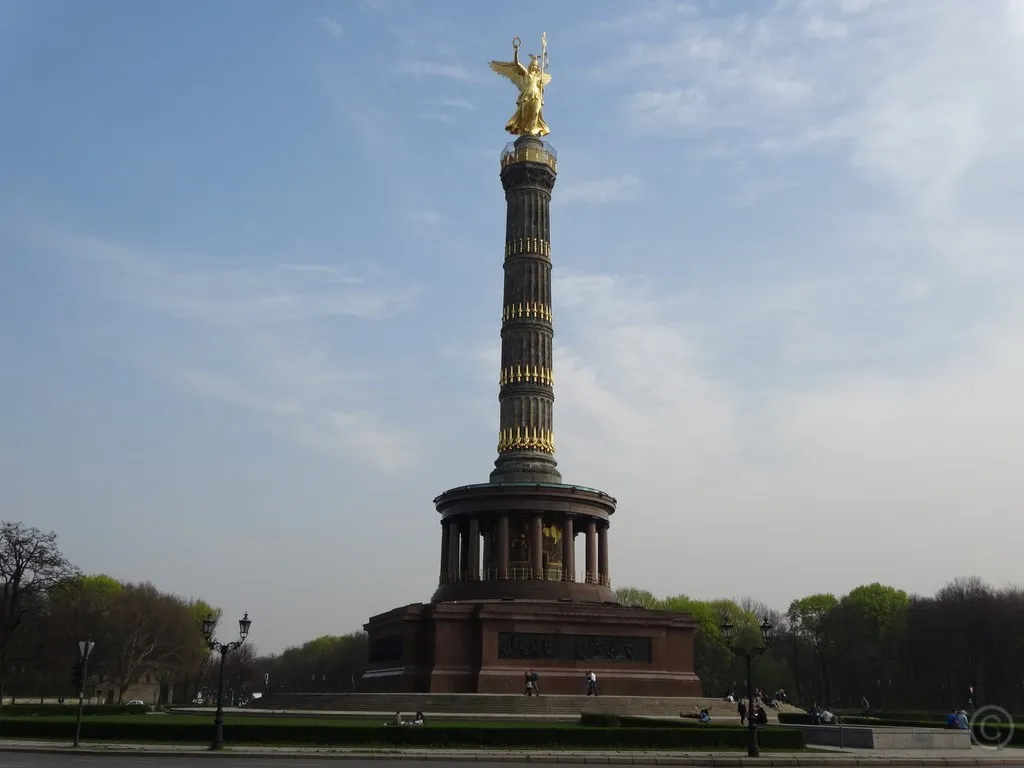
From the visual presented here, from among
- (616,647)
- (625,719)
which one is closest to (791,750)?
(625,719)

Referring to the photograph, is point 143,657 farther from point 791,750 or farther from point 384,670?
point 791,750

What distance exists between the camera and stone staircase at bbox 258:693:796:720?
111 ft

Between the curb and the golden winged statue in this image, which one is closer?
the curb

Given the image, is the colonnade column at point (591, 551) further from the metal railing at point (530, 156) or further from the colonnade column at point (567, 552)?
the metal railing at point (530, 156)

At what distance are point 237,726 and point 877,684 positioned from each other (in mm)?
68804

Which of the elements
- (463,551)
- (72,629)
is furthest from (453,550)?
(72,629)

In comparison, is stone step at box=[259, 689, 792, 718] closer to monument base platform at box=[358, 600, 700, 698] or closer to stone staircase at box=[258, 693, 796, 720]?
stone staircase at box=[258, 693, 796, 720]

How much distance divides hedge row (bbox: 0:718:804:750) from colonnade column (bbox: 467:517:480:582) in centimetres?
2072

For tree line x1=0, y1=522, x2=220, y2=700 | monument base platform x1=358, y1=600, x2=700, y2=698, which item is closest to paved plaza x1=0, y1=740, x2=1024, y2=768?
monument base platform x1=358, y1=600, x2=700, y2=698

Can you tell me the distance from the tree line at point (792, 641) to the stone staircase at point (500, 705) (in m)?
25.4

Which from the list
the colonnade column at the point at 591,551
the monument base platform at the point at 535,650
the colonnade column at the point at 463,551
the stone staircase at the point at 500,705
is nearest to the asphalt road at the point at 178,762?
the stone staircase at the point at 500,705

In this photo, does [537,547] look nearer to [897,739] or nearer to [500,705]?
[500,705]

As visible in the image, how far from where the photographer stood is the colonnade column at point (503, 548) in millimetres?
43094

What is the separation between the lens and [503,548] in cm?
4341
